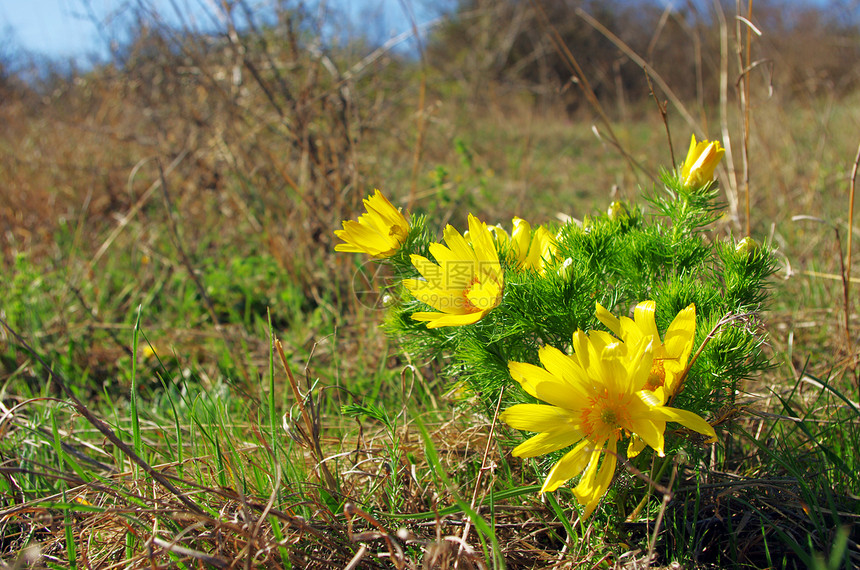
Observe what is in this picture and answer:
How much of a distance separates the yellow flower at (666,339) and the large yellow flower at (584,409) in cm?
3

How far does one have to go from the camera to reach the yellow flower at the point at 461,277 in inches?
34.8

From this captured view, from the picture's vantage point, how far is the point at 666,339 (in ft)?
2.87

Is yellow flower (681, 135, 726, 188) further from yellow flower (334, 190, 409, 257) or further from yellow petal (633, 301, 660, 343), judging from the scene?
yellow flower (334, 190, 409, 257)

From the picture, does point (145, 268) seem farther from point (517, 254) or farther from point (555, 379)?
point (555, 379)

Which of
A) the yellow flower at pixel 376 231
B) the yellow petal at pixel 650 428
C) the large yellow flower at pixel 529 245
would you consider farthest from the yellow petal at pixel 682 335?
the yellow flower at pixel 376 231

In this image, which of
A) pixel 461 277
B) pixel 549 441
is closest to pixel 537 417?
pixel 549 441

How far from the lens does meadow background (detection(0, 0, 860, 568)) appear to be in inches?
40.8

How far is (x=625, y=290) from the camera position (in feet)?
3.37

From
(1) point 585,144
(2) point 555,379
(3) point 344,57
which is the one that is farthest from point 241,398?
(1) point 585,144

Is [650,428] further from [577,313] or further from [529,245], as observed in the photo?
[529,245]

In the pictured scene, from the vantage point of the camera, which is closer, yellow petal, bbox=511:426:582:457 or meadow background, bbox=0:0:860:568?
yellow petal, bbox=511:426:582:457

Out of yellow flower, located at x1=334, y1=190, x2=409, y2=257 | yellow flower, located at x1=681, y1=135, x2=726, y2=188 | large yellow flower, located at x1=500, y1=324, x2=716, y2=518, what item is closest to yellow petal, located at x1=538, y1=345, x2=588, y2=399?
large yellow flower, located at x1=500, y1=324, x2=716, y2=518

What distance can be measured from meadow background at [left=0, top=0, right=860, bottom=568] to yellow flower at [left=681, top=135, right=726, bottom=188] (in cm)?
36

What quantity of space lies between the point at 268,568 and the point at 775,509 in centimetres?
98
